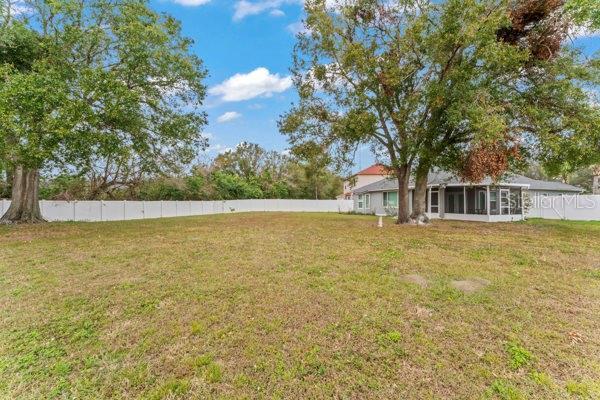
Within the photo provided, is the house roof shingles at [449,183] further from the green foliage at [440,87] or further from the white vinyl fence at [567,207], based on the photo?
the green foliage at [440,87]

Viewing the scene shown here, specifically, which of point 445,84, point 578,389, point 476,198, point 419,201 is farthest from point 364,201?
point 578,389

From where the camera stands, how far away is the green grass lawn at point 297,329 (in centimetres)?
314

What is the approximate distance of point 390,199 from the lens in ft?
86.3

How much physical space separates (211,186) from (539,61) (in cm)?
2712

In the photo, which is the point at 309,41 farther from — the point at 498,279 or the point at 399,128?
the point at 498,279

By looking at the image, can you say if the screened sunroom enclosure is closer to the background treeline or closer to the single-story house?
the single-story house

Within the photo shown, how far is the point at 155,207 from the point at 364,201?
669 inches

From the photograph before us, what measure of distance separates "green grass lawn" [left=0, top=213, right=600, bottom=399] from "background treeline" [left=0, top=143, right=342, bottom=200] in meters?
9.13

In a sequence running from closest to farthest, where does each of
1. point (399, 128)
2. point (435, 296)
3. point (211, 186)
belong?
point (435, 296), point (399, 128), point (211, 186)

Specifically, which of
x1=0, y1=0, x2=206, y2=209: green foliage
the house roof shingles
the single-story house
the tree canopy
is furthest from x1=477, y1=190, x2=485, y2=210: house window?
x1=0, y1=0, x2=206, y2=209: green foliage

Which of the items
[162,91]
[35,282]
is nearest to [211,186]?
[162,91]

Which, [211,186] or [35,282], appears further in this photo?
[211,186]

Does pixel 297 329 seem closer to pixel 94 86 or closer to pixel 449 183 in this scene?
pixel 94 86

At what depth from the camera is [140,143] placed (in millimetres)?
13852
